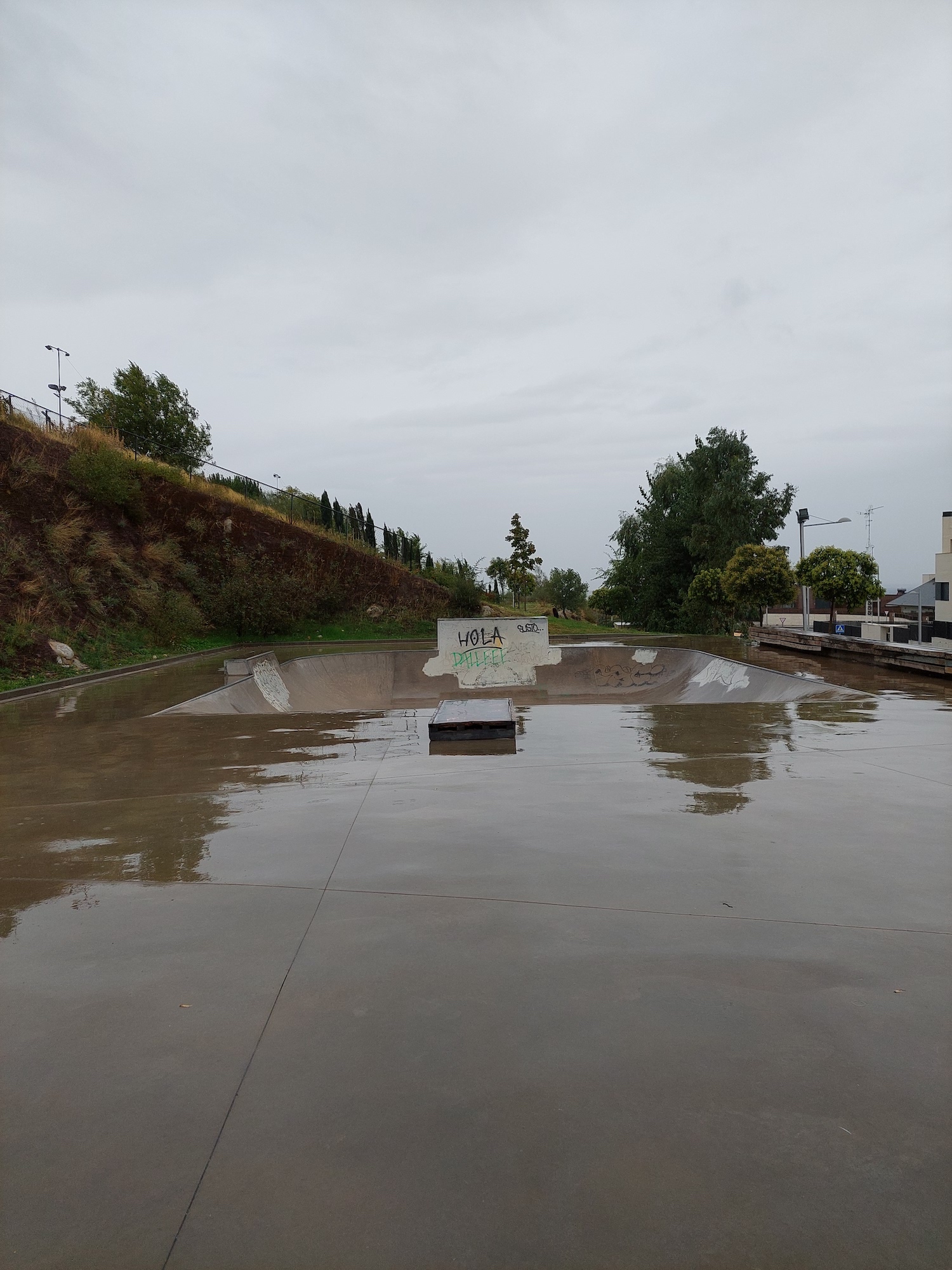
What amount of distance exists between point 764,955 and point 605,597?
43958mm

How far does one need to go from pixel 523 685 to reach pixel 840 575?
1472 centimetres

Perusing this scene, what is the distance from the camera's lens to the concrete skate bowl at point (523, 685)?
14.4 meters

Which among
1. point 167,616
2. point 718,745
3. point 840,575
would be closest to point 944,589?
point 840,575

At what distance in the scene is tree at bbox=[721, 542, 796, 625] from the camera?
26.2 m

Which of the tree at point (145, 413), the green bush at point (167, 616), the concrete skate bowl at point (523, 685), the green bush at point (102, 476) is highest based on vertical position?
the tree at point (145, 413)

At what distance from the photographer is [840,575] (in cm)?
2625

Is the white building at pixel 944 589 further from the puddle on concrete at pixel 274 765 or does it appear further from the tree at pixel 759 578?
the puddle on concrete at pixel 274 765

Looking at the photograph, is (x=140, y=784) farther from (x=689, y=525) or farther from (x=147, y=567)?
(x=689, y=525)

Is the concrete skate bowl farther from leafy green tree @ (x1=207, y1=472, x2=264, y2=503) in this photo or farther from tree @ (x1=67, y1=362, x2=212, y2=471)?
tree @ (x1=67, y1=362, x2=212, y2=471)

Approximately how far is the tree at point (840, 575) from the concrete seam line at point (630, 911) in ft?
81.6

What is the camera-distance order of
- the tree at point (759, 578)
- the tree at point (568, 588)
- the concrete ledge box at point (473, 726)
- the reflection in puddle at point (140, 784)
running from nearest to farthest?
1. the reflection in puddle at point (140, 784)
2. the concrete ledge box at point (473, 726)
3. the tree at point (759, 578)
4. the tree at point (568, 588)

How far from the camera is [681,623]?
130 feet

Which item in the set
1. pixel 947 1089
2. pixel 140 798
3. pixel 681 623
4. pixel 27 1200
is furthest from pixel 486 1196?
pixel 681 623

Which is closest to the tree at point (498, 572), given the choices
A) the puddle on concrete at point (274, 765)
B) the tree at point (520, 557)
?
the tree at point (520, 557)
